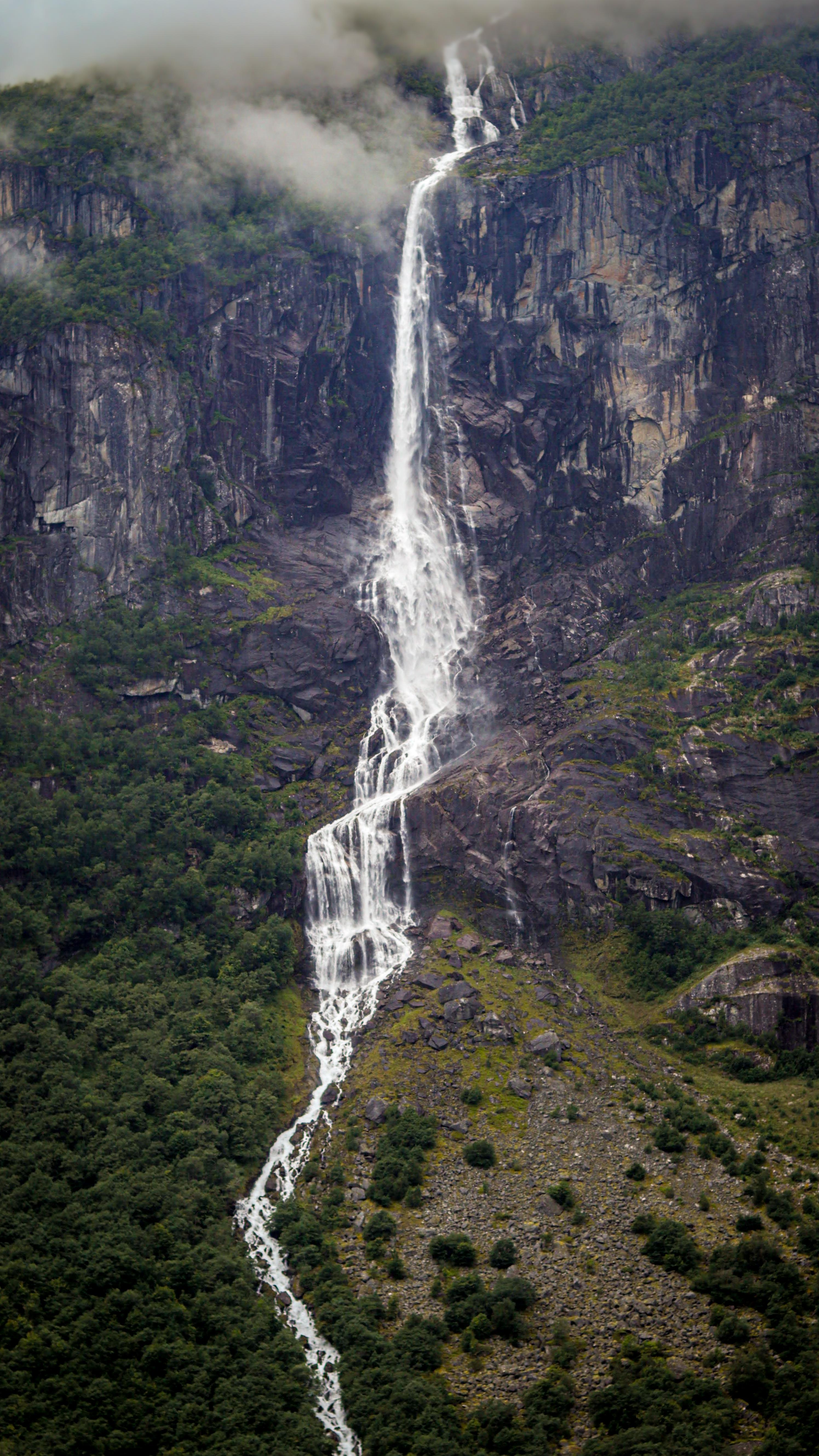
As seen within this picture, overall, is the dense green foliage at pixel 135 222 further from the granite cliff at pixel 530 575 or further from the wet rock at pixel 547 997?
the wet rock at pixel 547 997

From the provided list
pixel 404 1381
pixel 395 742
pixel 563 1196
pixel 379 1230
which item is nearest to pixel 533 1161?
pixel 563 1196

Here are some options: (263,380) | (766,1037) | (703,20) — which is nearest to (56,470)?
(263,380)

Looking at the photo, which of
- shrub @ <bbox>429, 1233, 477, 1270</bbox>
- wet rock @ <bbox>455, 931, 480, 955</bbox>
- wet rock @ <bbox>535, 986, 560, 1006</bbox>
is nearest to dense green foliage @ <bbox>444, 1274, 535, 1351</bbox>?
shrub @ <bbox>429, 1233, 477, 1270</bbox>

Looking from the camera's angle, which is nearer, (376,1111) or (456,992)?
(376,1111)

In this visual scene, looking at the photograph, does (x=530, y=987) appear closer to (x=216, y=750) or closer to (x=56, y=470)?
(x=216, y=750)

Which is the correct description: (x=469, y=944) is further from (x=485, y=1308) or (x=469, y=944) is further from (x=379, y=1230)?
(x=485, y=1308)

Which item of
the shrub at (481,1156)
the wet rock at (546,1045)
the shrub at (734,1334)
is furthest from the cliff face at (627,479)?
the shrub at (734,1334)
